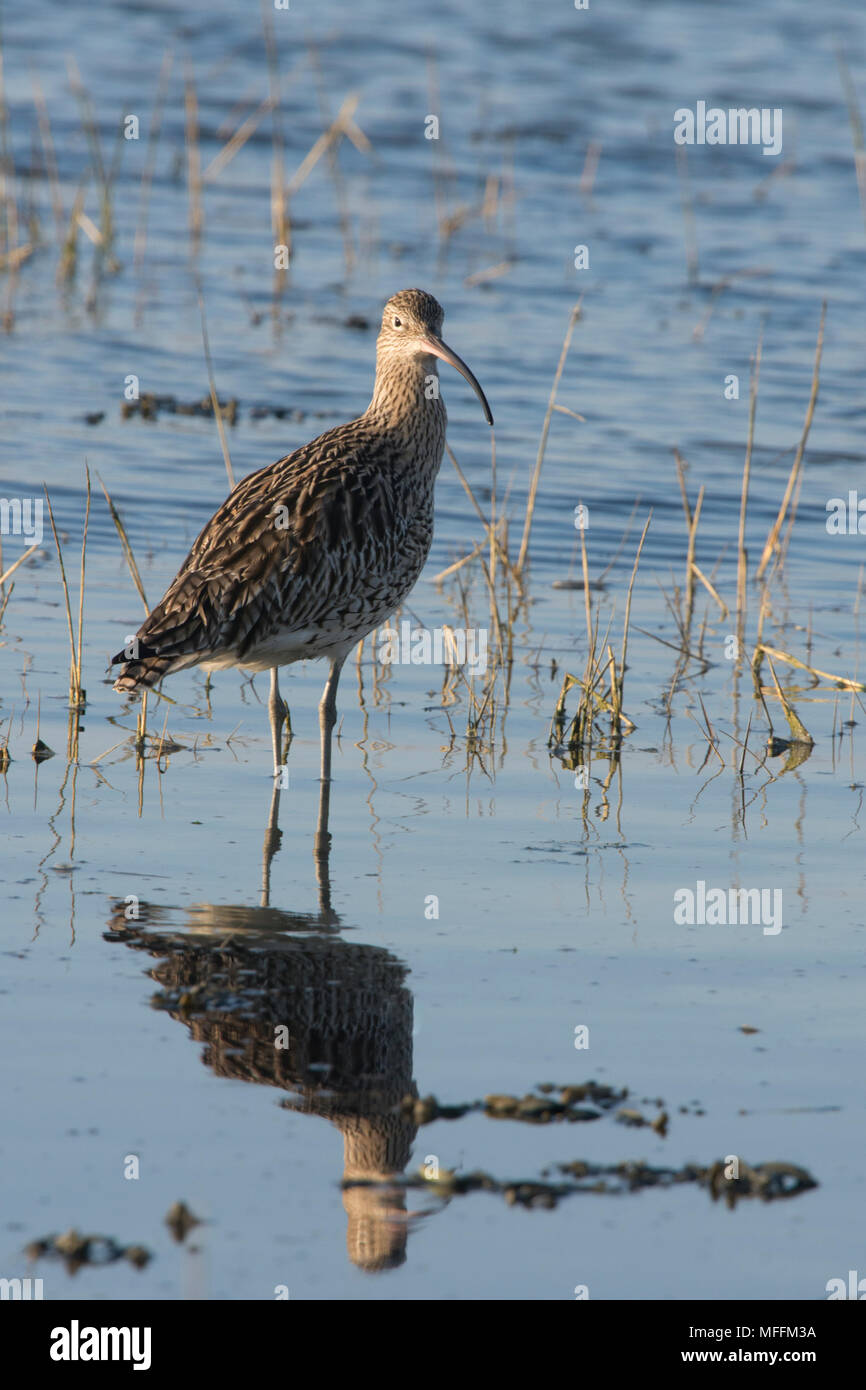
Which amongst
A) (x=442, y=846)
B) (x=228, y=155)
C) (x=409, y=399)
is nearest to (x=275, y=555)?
(x=409, y=399)

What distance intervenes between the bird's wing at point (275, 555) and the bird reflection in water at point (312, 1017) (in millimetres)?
1185

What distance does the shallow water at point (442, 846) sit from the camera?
3.91 m

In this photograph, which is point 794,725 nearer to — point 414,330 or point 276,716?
point 276,716

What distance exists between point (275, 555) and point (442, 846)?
1259 millimetres

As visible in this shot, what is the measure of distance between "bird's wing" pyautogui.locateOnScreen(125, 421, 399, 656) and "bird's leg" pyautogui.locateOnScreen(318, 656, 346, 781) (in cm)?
29

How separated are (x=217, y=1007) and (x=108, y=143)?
1480cm

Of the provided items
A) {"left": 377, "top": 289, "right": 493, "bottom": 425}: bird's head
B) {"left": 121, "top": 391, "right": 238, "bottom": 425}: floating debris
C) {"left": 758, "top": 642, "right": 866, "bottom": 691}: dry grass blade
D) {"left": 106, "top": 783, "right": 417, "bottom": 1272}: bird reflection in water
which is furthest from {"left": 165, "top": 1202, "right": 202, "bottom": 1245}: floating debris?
{"left": 121, "top": 391, "right": 238, "bottom": 425}: floating debris

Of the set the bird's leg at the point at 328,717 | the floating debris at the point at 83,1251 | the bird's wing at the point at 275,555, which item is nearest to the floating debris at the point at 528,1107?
the floating debris at the point at 83,1251

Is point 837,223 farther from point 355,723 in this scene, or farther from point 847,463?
point 355,723

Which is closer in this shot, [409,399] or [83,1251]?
[83,1251]

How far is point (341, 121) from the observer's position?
13906 mm

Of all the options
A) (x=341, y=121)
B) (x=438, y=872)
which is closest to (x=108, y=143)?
(x=341, y=121)

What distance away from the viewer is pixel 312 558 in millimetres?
6629

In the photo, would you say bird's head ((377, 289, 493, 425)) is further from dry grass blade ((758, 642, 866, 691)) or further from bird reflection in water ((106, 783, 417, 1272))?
bird reflection in water ((106, 783, 417, 1272))
